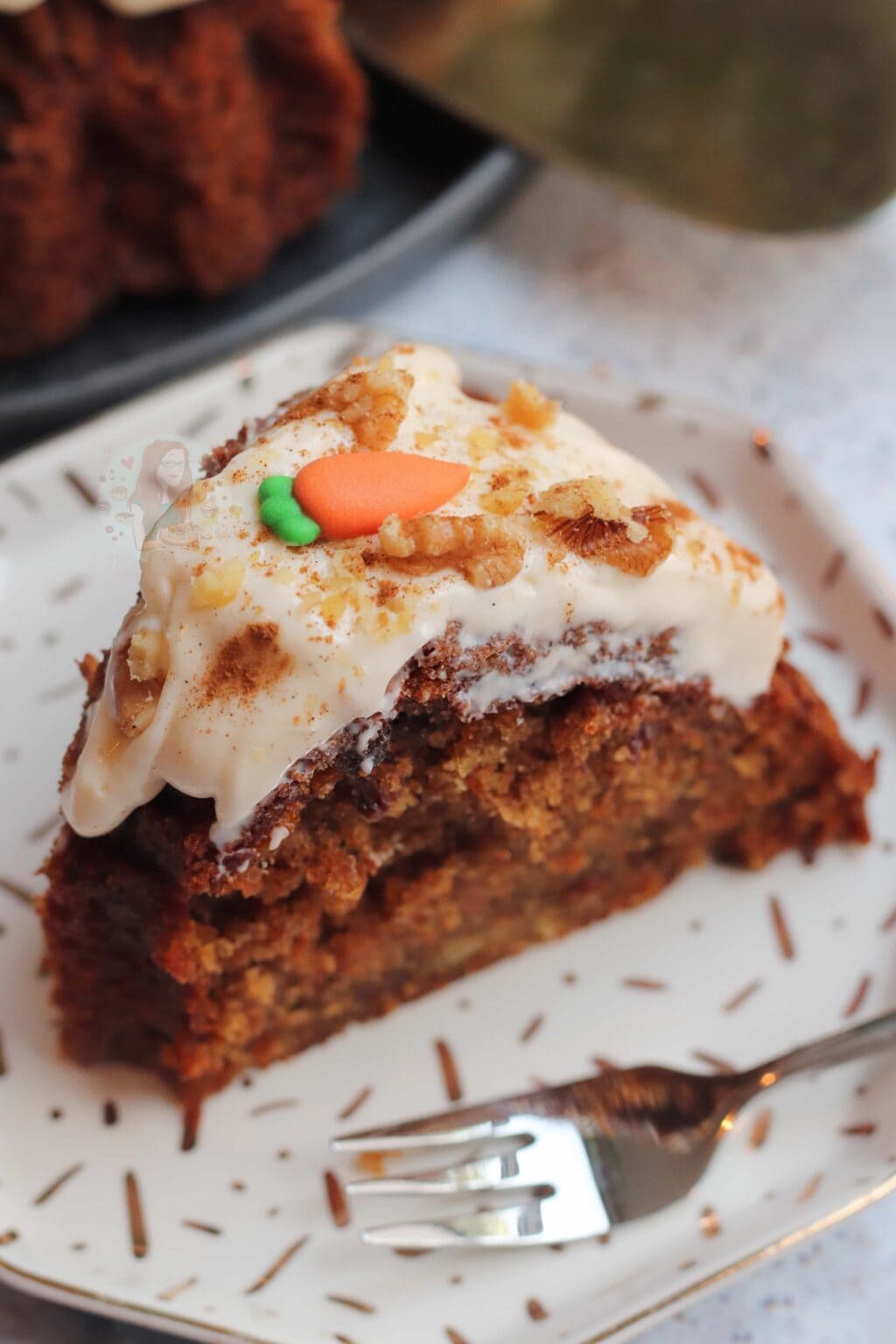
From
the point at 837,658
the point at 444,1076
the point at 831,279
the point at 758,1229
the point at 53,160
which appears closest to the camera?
the point at 758,1229

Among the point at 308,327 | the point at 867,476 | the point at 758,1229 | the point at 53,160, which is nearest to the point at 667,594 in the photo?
the point at 758,1229

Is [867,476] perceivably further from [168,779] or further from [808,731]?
[168,779]

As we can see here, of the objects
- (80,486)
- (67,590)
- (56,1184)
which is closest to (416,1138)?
(56,1184)

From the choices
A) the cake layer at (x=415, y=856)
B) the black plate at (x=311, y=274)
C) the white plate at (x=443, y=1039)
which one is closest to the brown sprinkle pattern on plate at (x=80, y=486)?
the white plate at (x=443, y=1039)

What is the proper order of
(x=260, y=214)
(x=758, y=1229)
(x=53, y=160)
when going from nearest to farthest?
(x=758, y=1229) < (x=53, y=160) < (x=260, y=214)

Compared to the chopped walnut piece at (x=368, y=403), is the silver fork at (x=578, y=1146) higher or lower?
lower

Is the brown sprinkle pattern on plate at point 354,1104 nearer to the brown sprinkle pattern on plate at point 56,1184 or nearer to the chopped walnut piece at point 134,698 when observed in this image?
the brown sprinkle pattern on plate at point 56,1184
